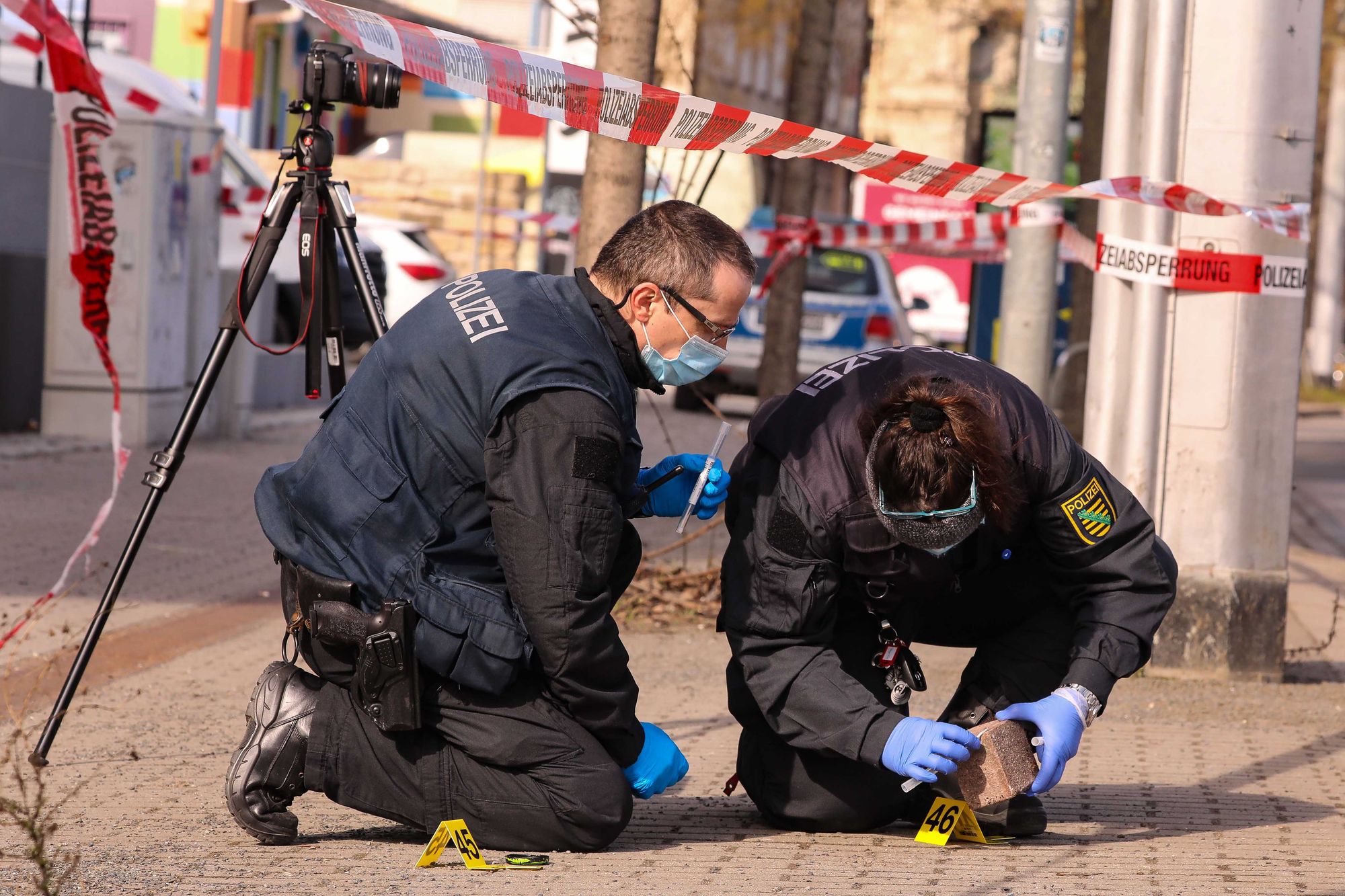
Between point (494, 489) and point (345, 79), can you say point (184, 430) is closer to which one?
point (345, 79)

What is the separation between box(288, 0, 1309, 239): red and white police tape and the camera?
3.61 metres

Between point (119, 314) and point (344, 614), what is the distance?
310 inches

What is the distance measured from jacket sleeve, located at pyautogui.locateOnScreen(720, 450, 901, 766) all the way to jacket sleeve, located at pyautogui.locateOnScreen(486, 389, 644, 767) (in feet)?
1.19

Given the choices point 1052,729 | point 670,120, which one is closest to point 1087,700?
point 1052,729

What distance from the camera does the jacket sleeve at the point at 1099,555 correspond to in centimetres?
343

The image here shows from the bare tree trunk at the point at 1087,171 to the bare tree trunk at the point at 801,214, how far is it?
2.71 metres

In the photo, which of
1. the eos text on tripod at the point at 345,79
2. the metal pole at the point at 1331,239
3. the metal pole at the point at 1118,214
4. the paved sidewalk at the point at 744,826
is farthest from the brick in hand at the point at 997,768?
the metal pole at the point at 1331,239

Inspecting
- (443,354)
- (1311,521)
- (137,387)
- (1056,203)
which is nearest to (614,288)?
(443,354)

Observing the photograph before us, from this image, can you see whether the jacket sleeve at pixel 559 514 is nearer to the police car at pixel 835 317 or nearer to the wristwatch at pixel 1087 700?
the wristwatch at pixel 1087 700

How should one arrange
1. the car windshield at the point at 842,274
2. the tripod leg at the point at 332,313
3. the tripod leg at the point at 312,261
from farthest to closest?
the car windshield at the point at 842,274 < the tripod leg at the point at 332,313 < the tripod leg at the point at 312,261

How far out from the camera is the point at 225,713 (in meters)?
4.74

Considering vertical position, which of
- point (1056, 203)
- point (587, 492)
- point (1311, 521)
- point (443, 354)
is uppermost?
point (1056, 203)

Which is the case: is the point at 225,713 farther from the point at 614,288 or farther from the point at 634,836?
the point at 614,288

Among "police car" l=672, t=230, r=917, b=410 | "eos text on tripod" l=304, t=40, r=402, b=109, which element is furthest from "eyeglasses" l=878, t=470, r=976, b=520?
"police car" l=672, t=230, r=917, b=410
